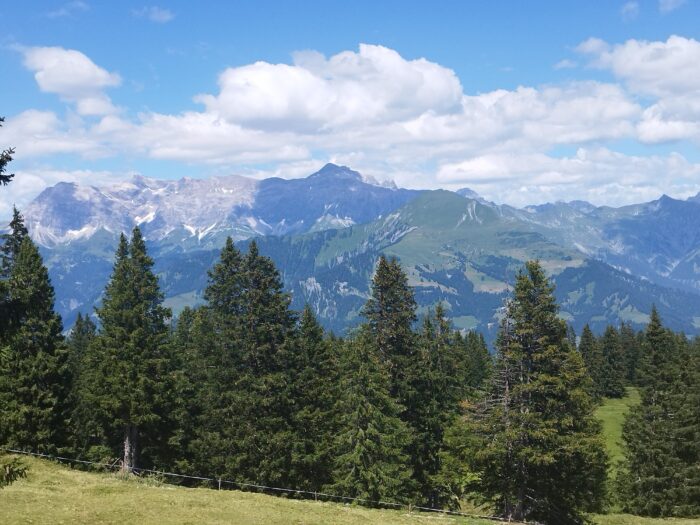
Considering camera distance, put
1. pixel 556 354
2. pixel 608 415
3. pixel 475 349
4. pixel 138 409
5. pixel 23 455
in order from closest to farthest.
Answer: pixel 556 354 → pixel 23 455 → pixel 138 409 → pixel 608 415 → pixel 475 349

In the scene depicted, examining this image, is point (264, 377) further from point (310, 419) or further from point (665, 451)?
→ point (665, 451)

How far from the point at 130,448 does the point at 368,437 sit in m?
18.0

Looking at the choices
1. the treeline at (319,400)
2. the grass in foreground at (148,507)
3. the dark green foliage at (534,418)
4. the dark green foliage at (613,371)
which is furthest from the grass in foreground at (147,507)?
the dark green foliage at (613,371)

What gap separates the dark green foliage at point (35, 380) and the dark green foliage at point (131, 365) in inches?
92.8

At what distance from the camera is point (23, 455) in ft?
130

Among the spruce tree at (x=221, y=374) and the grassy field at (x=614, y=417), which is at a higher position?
the spruce tree at (x=221, y=374)

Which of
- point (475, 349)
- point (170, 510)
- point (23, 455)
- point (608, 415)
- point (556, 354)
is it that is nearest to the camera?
point (170, 510)

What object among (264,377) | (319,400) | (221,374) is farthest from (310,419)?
(221,374)

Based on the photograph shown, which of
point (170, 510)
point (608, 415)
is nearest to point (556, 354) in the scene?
point (170, 510)

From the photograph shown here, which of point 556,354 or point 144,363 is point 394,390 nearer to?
Answer: point 556,354

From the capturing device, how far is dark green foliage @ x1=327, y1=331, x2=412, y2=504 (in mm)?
39625

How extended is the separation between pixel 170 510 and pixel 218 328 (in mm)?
18573

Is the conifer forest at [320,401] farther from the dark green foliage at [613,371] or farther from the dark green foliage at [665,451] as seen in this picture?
the dark green foliage at [613,371]

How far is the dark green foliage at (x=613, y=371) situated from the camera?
132875mm
